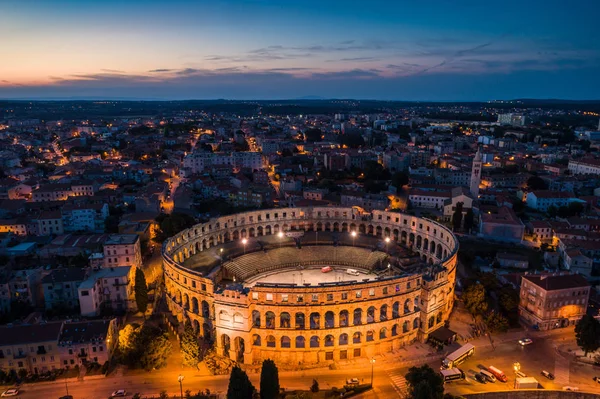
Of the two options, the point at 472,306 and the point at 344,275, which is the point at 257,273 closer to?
the point at 344,275

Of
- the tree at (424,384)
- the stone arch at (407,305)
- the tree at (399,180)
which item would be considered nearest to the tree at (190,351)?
the tree at (424,384)

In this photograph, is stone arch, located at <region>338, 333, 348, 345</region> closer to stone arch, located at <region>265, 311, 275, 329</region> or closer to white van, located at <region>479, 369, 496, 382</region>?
stone arch, located at <region>265, 311, 275, 329</region>

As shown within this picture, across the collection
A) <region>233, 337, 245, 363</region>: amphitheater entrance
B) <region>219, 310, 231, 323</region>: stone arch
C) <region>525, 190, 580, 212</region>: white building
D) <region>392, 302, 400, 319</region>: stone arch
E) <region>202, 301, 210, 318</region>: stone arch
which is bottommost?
<region>233, 337, 245, 363</region>: amphitheater entrance

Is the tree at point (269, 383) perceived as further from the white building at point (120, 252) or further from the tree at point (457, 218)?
the tree at point (457, 218)

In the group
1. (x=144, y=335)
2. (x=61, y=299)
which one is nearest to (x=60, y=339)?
(x=144, y=335)

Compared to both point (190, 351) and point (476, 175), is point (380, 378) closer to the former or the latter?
point (190, 351)

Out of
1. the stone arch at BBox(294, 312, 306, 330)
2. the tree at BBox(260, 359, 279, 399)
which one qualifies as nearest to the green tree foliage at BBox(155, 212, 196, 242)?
the stone arch at BBox(294, 312, 306, 330)

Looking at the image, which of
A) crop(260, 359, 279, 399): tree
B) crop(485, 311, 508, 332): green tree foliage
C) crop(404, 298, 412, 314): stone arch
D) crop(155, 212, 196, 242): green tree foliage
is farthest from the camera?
crop(155, 212, 196, 242): green tree foliage
